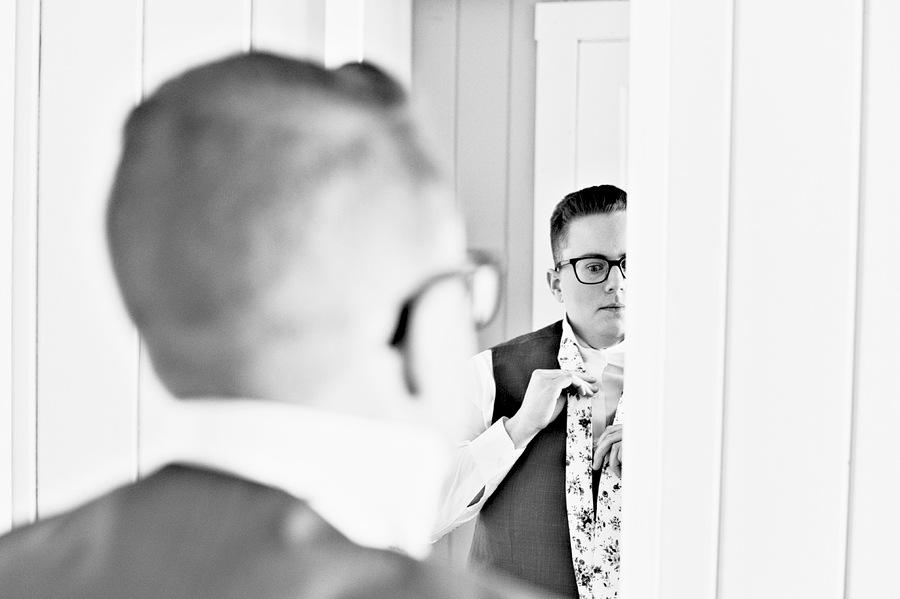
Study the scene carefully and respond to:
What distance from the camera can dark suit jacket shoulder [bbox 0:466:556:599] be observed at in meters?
0.82

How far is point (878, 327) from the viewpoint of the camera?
2.62 feet

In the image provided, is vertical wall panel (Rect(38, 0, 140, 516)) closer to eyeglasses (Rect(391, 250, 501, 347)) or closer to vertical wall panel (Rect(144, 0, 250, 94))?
vertical wall panel (Rect(144, 0, 250, 94))

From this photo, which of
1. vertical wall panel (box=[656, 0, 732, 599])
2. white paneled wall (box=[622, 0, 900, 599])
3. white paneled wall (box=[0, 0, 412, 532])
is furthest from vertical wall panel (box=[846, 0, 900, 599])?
white paneled wall (box=[0, 0, 412, 532])

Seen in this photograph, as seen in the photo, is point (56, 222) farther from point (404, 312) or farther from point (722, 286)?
point (722, 286)

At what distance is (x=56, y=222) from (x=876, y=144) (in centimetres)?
86

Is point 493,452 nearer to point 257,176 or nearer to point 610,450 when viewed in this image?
point 610,450

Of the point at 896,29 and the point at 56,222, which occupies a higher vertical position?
the point at 896,29

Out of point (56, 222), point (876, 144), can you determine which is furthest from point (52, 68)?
point (876, 144)

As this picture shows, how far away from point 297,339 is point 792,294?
1.59 feet

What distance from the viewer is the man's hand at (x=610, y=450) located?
2.74 feet

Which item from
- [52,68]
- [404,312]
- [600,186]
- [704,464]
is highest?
[52,68]

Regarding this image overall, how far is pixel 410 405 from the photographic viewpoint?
2.79 feet

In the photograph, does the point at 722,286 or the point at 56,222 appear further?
the point at 56,222

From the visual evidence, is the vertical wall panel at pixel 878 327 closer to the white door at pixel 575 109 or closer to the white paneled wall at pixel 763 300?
the white paneled wall at pixel 763 300
